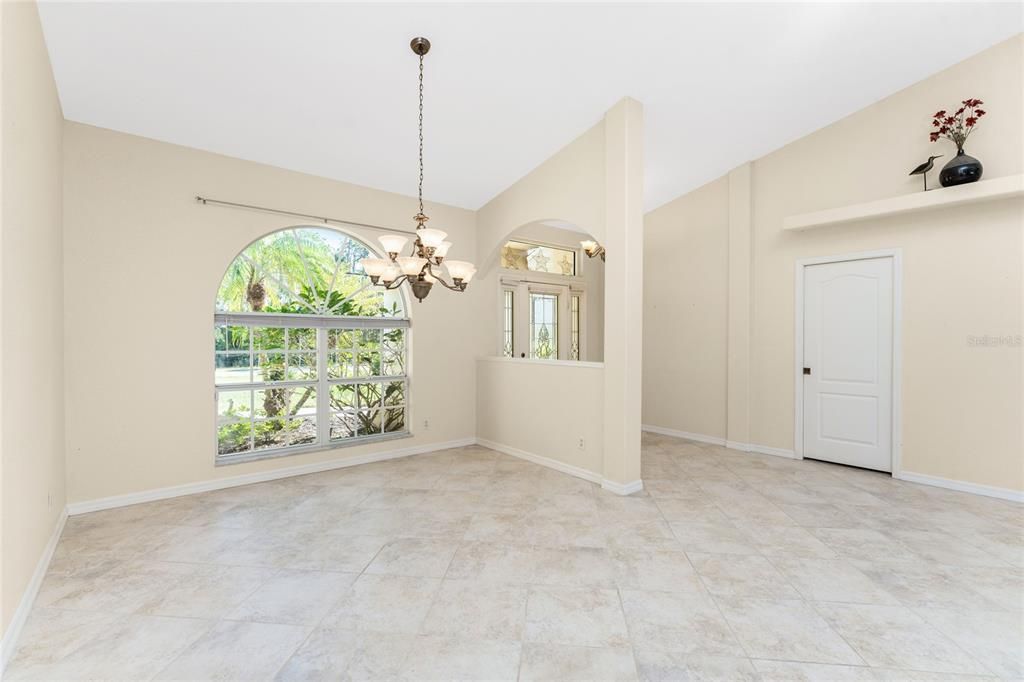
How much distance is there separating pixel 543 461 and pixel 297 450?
Answer: 2.45 m

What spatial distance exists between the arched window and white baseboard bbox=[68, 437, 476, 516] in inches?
7.1

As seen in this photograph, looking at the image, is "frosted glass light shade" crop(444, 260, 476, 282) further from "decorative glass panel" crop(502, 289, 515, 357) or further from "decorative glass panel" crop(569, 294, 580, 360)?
"decorative glass panel" crop(569, 294, 580, 360)

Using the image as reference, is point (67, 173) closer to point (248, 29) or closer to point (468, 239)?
point (248, 29)

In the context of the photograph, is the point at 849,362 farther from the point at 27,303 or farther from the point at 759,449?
the point at 27,303

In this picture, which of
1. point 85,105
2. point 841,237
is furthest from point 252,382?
point 841,237

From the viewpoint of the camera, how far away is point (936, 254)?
3828 millimetres

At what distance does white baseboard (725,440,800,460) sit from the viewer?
15.5ft

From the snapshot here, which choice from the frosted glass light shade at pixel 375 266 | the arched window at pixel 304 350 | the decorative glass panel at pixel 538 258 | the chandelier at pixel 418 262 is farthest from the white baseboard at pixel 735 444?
the frosted glass light shade at pixel 375 266

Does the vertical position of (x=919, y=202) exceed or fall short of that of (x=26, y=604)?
it exceeds it

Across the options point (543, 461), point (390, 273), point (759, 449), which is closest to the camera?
point (390, 273)

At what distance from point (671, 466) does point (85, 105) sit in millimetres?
5716

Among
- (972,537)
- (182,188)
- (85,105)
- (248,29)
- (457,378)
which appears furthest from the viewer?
(457,378)

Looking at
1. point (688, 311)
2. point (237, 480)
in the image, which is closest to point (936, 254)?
point (688, 311)

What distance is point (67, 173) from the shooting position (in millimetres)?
3127
